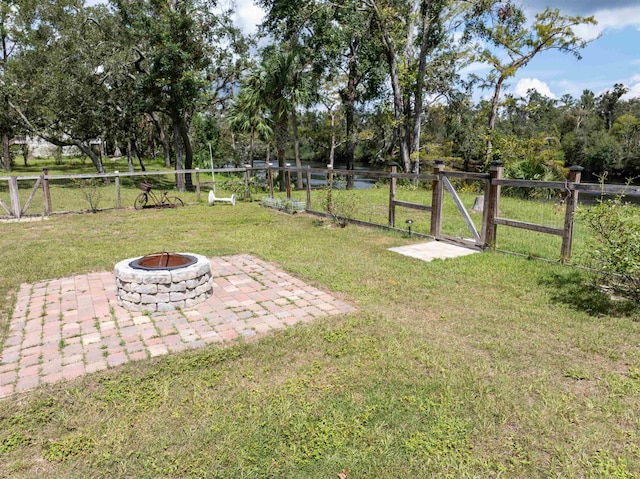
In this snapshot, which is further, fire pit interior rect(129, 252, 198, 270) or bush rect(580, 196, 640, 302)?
fire pit interior rect(129, 252, 198, 270)

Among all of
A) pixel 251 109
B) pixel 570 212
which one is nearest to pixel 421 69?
pixel 251 109

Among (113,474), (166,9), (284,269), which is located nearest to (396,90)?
(166,9)

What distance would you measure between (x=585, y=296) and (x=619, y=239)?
0.69 meters

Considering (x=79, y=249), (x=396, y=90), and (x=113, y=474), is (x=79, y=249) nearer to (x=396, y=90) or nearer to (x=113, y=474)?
(x=113, y=474)

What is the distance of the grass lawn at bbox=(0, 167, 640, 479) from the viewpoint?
7.00ft

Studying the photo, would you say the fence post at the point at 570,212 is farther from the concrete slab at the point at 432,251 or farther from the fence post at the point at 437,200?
the fence post at the point at 437,200

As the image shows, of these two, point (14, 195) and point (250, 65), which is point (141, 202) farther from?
point (250, 65)

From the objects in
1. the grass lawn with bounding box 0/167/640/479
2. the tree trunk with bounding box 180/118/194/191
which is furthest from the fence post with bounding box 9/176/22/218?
the tree trunk with bounding box 180/118/194/191

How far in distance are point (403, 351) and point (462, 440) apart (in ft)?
3.34

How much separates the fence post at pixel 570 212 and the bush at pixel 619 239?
82 centimetres

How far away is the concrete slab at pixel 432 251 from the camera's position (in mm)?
6152

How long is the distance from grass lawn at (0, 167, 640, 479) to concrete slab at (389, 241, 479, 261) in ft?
5.02

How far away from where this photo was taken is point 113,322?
12.6ft

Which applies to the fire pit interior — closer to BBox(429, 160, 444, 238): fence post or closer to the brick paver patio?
the brick paver patio
